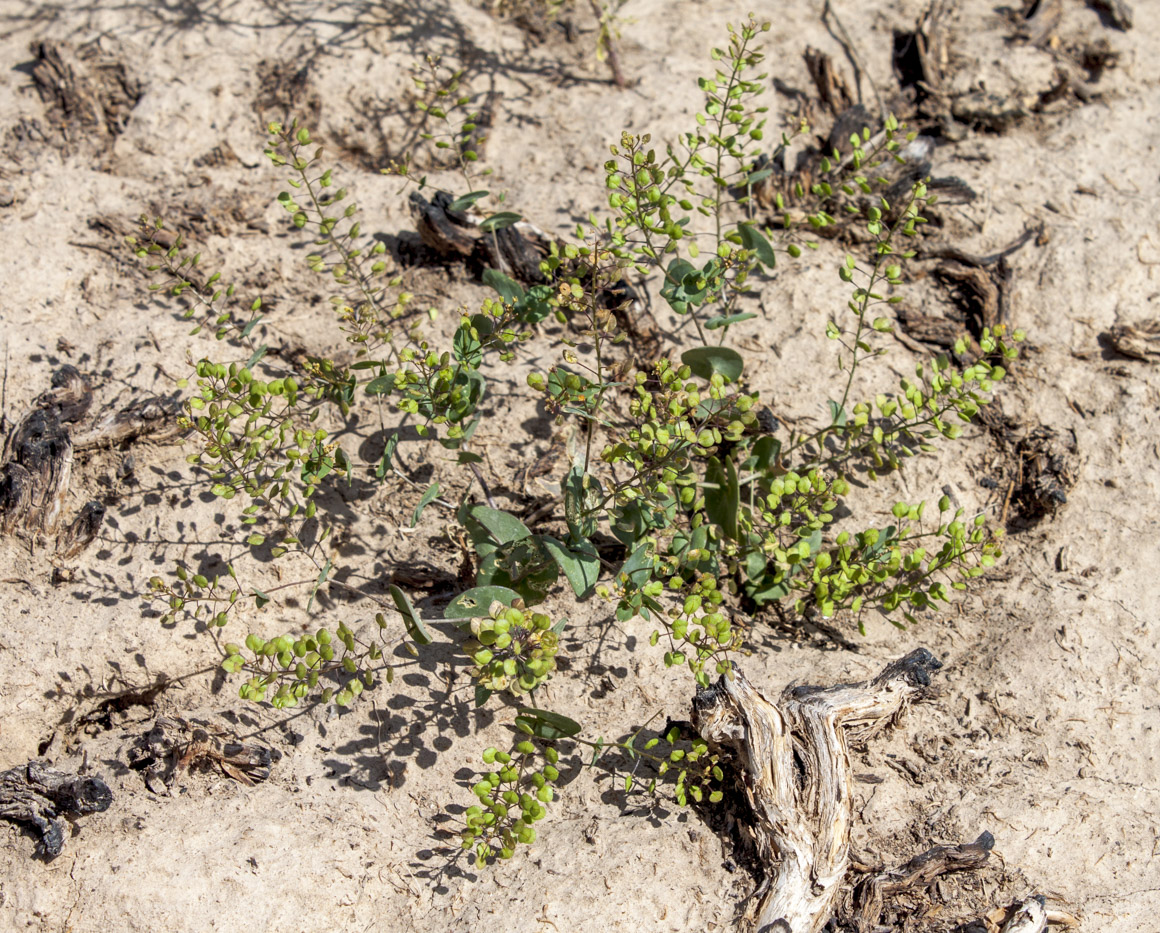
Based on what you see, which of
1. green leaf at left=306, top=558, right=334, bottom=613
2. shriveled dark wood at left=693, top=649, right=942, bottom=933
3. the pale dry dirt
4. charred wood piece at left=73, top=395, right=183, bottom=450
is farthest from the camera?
charred wood piece at left=73, top=395, right=183, bottom=450

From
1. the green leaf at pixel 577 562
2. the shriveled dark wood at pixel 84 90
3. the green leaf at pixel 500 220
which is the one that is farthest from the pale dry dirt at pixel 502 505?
the green leaf at pixel 500 220

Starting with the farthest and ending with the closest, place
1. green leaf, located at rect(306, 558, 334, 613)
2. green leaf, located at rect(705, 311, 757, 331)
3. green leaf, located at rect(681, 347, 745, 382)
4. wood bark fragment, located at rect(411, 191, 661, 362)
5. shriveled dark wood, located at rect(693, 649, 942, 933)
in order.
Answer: wood bark fragment, located at rect(411, 191, 661, 362), green leaf, located at rect(705, 311, 757, 331), green leaf, located at rect(681, 347, 745, 382), green leaf, located at rect(306, 558, 334, 613), shriveled dark wood, located at rect(693, 649, 942, 933)

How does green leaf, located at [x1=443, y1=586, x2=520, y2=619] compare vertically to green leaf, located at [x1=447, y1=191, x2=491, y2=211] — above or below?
below

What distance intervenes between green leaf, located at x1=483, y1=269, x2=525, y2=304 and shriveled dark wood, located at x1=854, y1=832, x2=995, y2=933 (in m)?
2.22

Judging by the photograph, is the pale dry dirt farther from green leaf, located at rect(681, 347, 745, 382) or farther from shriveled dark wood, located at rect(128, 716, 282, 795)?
green leaf, located at rect(681, 347, 745, 382)

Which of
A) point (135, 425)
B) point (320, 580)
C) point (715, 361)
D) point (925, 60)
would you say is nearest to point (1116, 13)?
point (925, 60)

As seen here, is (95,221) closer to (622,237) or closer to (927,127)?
(622,237)

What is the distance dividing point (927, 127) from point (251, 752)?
4.08 metres

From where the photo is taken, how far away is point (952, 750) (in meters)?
2.54

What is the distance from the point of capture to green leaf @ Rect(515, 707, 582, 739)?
2318 millimetres

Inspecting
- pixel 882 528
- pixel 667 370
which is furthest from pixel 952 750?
pixel 667 370

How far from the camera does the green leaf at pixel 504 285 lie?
121 inches

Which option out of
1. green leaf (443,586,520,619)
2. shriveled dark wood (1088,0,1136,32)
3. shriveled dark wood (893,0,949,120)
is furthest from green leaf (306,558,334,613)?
shriveled dark wood (1088,0,1136,32)

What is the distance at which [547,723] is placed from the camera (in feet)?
7.68
